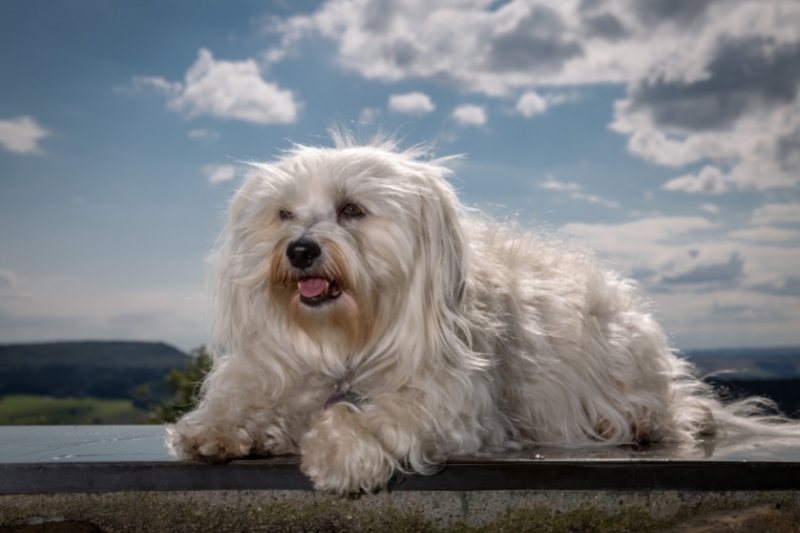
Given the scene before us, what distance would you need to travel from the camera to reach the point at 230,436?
3.78m

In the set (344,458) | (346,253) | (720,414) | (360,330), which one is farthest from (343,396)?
(720,414)

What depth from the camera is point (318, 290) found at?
11.9 feet

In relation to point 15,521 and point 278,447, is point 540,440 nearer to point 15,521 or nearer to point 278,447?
point 278,447

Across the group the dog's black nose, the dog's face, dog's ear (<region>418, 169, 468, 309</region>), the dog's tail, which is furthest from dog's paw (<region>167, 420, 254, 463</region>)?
the dog's tail

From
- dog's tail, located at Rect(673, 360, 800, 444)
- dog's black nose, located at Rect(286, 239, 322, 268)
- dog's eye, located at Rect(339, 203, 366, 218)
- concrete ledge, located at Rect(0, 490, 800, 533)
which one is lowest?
concrete ledge, located at Rect(0, 490, 800, 533)

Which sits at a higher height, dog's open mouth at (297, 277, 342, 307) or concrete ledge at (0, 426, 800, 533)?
dog's open mouth at (297, 277, 342, 307)

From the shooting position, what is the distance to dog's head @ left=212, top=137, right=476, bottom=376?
3.61 m

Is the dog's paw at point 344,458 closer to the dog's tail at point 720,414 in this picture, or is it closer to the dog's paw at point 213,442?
the dog's paw at point 213,442

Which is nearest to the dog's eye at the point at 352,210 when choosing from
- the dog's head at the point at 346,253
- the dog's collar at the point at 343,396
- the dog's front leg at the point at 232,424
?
the dog's head at the point at 346,253

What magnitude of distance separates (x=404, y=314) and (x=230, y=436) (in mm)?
762

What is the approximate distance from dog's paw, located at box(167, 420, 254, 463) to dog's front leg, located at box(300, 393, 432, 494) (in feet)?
Result: 0.97

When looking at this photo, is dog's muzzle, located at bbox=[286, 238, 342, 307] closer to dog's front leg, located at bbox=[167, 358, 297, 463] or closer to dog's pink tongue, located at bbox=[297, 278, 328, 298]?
dog's pink tongue, located at bbox=[297, 278, 328, 298]

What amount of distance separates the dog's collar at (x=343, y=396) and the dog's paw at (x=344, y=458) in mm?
264

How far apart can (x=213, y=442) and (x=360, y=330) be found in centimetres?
66
